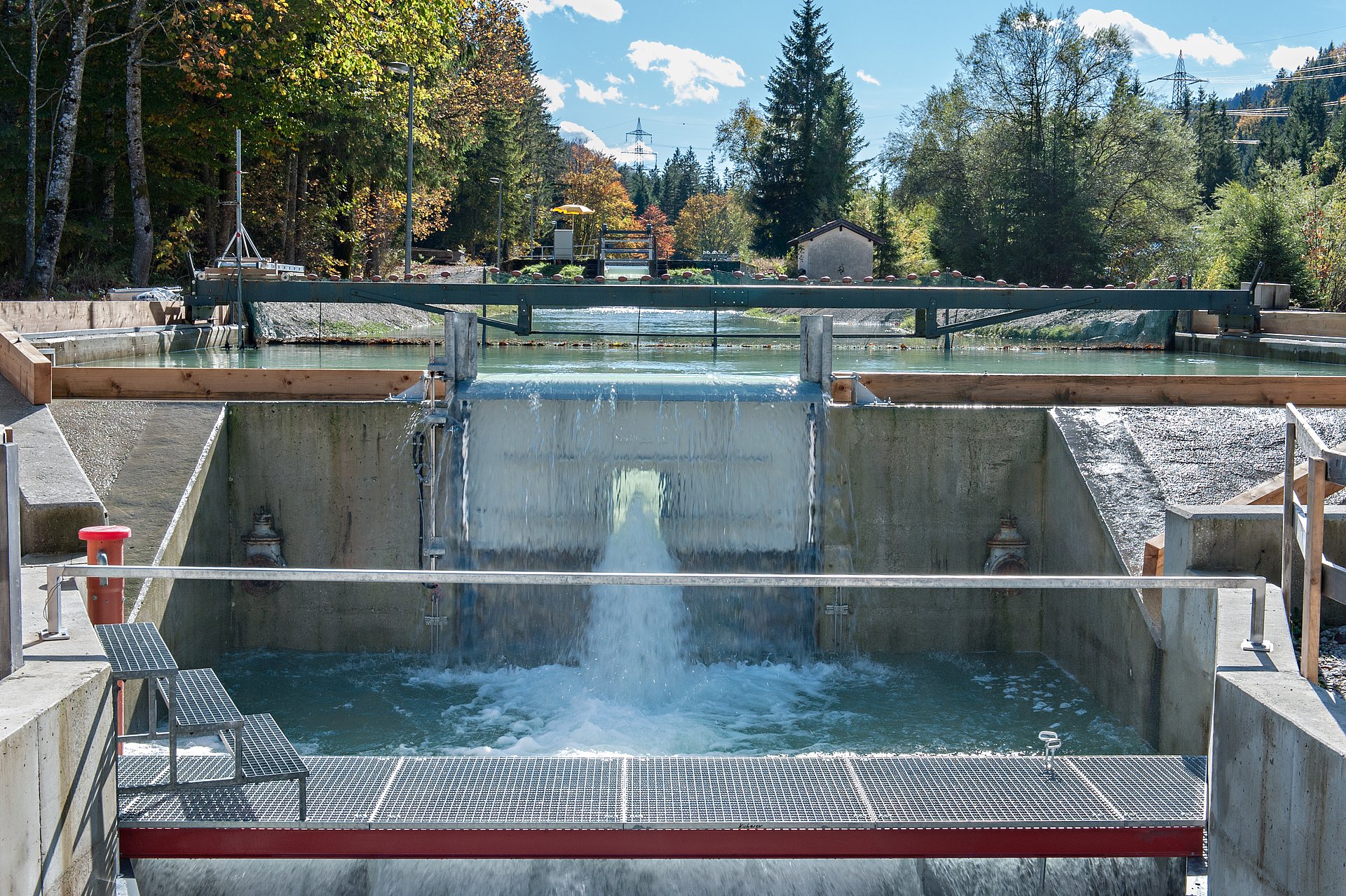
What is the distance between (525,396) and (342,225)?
34.1 m

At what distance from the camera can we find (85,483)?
29.0 ft

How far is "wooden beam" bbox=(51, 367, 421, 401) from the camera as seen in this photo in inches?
448

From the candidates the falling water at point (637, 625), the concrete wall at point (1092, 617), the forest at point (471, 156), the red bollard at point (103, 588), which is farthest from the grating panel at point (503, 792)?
the forest at point (471, 156)

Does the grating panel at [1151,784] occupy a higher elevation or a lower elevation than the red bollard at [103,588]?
lower

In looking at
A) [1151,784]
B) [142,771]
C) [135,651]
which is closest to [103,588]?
[135,651]

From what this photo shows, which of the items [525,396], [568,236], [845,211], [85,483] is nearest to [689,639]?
[525,396]

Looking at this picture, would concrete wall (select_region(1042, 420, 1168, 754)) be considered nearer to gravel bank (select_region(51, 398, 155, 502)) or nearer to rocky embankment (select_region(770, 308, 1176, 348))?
gravel bank (select_region(51, 398, 155, 502))

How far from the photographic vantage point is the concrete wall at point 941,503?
37.2 ft

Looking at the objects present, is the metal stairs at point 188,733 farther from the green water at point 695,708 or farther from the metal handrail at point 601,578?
the green water at point 695,708

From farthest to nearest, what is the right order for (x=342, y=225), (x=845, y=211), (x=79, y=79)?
(x=845, y=211) < (x=342, y=225) < (x=79, y=79)

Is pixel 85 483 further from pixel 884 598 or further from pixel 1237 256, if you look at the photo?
pixel 1237 256

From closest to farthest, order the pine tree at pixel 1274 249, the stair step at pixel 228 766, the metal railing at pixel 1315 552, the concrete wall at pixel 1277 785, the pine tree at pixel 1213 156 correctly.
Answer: the concrete wall at pixel 1277 785 → the metal railing at pixel 1315 552 → the stair step at pixel 228 766 → the pine tree at pixel 1274 249 → the pine tree at pixel 1213 156

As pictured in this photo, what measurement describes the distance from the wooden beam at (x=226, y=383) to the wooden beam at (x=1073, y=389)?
4528 mm

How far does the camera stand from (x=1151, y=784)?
6.07 meters
